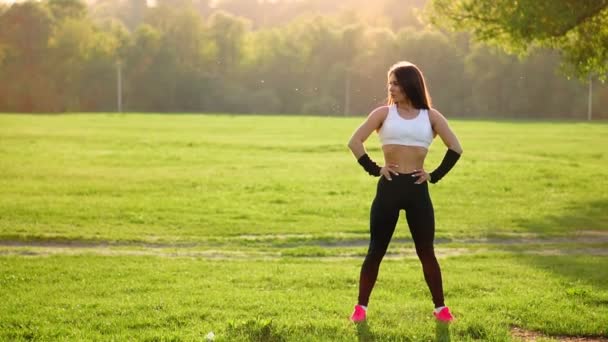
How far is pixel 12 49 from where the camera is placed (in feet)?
332

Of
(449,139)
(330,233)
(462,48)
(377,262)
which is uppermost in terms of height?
(462,48)

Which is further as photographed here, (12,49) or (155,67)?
(155,67)

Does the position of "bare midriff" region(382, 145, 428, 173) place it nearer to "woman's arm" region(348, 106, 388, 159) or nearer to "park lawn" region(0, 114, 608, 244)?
"woman's arm" region(348, 106, 388, 159)

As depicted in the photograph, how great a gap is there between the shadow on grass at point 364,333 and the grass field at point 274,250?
30mm

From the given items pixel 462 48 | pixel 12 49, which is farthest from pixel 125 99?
pixel 462 48

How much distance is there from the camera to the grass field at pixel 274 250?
7746 millimetres

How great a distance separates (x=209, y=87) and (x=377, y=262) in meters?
107

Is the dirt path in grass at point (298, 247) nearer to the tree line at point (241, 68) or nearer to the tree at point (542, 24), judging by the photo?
the tree at point (542, 24)

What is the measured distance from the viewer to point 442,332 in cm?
732

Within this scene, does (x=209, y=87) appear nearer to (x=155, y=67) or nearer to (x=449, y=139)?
(x=155, y=67)

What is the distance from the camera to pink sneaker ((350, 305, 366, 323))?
25.1ft

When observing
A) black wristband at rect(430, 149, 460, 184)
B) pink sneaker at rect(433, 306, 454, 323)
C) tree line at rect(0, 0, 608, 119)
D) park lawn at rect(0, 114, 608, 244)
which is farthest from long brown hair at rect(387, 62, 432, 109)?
tree line at rect(0, 0, 608, 119)

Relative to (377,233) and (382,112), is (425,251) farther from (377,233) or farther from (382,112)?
(382,112)

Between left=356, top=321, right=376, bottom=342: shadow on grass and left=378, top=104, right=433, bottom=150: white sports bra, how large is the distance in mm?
1742
